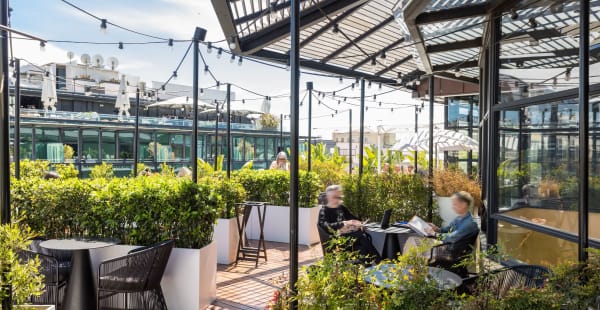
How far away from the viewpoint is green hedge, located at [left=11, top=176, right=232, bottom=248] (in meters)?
4.68

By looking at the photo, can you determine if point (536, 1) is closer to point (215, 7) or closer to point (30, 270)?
point (215, 7)

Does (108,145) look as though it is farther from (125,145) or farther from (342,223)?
(342,223)

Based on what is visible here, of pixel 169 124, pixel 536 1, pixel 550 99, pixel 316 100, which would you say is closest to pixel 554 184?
→ pixel 550 99

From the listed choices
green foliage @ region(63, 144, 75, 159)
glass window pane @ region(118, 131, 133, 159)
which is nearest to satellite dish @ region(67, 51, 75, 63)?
glass window pane @ region(118, 131, 133, 159)

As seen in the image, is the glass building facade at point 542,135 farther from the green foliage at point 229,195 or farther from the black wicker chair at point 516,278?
the green foliage at point 229,195

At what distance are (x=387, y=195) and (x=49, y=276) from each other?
18.4 feet

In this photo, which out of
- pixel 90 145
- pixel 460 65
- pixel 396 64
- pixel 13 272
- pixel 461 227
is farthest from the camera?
pixel 90 145

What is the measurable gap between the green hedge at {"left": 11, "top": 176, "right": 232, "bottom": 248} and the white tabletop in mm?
295

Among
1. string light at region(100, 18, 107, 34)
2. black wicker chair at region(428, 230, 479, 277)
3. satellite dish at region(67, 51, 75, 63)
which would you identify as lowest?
black wicker chair at region(428, 230, 479, 277)

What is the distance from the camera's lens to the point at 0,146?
8.96ft

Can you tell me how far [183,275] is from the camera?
15.0 feet

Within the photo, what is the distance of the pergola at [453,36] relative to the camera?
10.1 ft

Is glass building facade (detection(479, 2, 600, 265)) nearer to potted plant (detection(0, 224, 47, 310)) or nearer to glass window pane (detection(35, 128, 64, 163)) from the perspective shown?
potted plant (detection(0, 224, 47, 310))

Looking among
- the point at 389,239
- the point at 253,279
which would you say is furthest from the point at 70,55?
the point at 389,239
